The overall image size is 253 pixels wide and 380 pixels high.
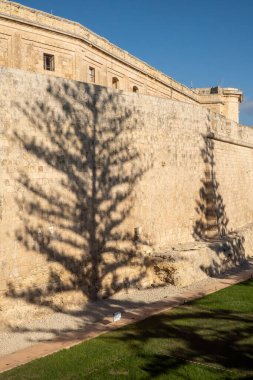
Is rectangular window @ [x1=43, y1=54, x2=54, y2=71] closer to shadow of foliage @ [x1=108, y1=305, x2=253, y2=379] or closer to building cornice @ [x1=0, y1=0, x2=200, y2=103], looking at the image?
building cornice @ [x1=0, y1=0, x2=200, y2=103]

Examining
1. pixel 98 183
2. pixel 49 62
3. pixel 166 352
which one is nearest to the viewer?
pixel 166 352

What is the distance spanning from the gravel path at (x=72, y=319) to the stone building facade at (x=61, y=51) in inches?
377

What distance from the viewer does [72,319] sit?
797cm

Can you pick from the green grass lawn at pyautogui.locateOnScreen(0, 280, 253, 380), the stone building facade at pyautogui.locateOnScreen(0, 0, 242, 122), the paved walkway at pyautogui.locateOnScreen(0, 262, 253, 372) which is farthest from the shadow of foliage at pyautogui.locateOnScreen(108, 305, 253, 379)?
the stone building facade at pyautogui.locateOnScreen(0, 0, 242, 122)

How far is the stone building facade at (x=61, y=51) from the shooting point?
1527cm

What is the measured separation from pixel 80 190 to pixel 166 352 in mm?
3719

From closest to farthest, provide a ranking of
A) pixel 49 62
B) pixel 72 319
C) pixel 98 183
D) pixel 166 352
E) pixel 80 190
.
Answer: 1. pixel 166 352
2. pixel 72 319
3. pixel 80 190
4. pixel 98 183
5. pixel 49 62

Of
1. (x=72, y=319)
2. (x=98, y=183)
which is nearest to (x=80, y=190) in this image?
(x=98, y=183)

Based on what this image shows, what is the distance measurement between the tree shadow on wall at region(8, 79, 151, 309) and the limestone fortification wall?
0.02 m

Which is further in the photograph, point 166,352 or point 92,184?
point 92,184

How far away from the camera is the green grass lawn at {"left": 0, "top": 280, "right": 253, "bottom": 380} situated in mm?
5664

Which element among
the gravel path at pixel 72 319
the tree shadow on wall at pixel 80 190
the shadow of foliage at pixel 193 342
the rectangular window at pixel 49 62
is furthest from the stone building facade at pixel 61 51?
the shadow of foliage at pixel 193 342

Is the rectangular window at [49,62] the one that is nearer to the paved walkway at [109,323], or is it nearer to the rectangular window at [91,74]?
the rectangular window at [91,74]

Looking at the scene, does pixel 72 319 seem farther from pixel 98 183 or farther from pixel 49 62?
pixel 49 62
